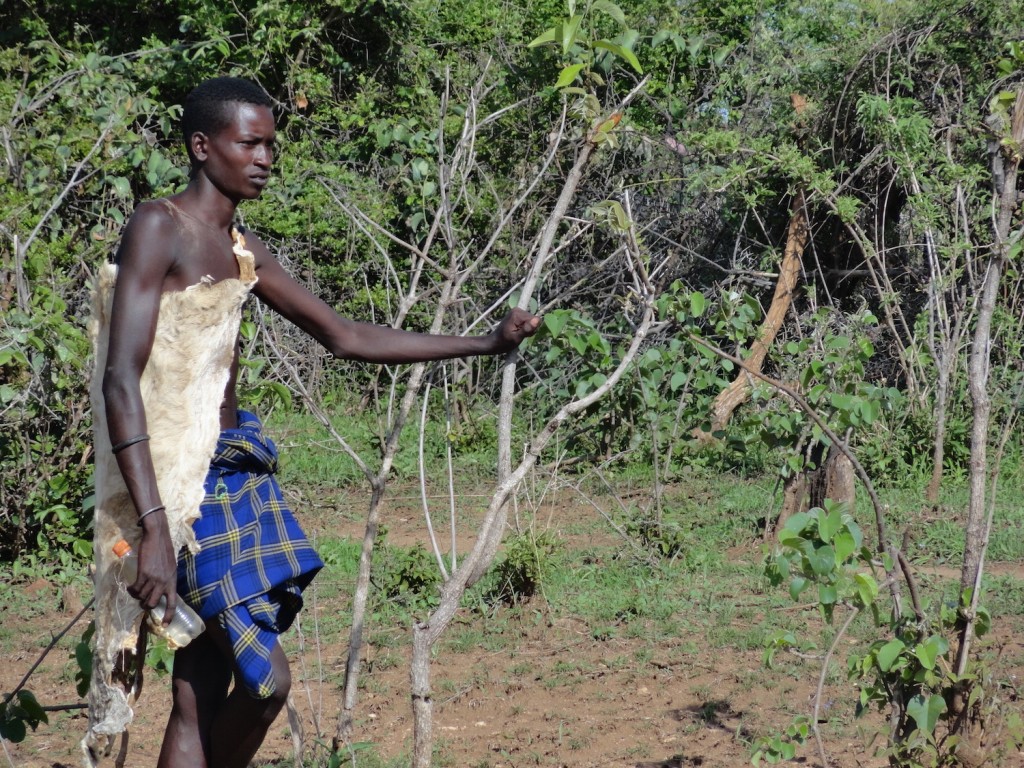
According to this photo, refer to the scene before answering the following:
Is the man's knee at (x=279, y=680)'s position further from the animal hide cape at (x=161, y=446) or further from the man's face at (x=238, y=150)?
the man's face at (x=238, y=150)

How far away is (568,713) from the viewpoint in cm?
369

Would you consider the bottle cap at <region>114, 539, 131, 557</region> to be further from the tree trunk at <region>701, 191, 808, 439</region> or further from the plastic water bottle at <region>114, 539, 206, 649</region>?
the tree trunk at <region>701, 191, 808, 439</region>

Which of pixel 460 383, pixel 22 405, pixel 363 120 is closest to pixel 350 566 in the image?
pixel 22 405

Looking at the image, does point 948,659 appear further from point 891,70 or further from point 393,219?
point 393,219

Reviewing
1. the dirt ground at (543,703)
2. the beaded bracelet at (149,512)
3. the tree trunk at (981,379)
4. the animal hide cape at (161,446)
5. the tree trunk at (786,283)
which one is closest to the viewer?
the beaded bracelet at (149,512)

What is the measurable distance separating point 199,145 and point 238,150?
0.26 ft

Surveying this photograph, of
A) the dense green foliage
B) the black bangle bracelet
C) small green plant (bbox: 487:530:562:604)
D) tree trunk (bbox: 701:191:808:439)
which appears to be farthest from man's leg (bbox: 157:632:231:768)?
tree trunk (bbox: 701:191:808:439)

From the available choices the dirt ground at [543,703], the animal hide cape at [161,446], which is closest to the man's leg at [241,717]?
the animal hide cape at [161,446]

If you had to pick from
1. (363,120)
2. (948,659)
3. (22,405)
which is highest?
(363,120)

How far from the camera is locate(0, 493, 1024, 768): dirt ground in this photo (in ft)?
11.1

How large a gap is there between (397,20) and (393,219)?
190 cm

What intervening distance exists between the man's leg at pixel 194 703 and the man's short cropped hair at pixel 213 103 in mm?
991

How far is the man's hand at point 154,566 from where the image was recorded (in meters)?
2.06

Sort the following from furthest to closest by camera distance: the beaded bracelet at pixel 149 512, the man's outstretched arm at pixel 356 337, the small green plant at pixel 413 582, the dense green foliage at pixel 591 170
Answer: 1. the dense green foliage at pixel 591 170
2. the small green plant at pixel 413 582
3. the man's outstretched arm at pixel 356 337
4. the beaded bracelet at pixel 149 512
